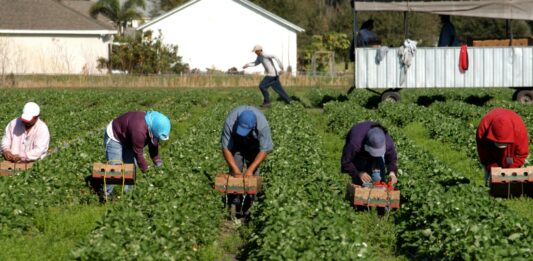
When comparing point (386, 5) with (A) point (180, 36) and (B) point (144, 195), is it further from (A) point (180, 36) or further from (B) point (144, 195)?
(A) point (180, 36)

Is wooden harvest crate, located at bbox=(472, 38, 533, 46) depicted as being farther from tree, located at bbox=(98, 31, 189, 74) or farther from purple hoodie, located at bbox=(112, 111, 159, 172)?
tree, located at bbox=(98, 31, 189, 74)

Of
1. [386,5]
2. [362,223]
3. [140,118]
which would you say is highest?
[386,5]

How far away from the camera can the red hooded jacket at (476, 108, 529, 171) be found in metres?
11.8

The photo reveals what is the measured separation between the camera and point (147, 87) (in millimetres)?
41000

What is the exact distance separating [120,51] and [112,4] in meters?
28.4

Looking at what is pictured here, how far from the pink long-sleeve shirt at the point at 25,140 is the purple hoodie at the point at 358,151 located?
471cm

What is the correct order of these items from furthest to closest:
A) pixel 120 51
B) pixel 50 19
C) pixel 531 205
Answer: pixel 50 19, pixel 120 51, pixel 531 205

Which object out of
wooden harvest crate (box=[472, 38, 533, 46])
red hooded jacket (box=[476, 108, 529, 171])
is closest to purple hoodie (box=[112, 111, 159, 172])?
red hooded jacket (box=[476, 108, 529, 171])

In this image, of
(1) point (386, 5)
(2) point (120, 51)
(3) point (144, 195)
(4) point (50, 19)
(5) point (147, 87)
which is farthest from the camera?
(4) point (50, 19)

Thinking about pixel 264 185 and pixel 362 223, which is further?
pixel 264 185

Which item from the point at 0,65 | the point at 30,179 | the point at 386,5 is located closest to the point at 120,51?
the point at 0,65

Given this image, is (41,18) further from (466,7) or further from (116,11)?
(466,7)

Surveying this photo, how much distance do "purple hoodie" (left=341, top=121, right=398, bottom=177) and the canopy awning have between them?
15975 mm

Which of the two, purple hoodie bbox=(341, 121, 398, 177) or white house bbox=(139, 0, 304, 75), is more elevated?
white house bbox=(139, 0, 304, 75)
